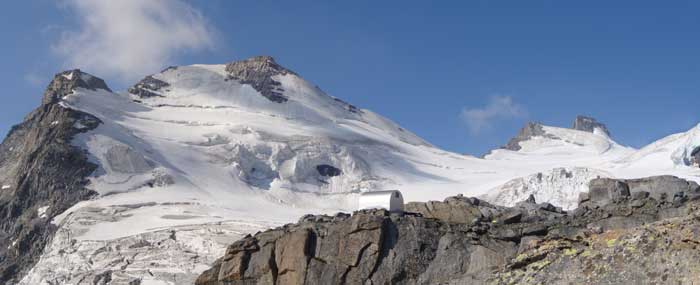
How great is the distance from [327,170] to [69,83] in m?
68.2

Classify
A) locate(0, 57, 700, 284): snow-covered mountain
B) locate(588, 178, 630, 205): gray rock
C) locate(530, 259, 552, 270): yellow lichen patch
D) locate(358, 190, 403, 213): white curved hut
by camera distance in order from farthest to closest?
locate(0, 57, 700, 284): snow-covered mountain → locate(588, 178, 630, 205): gray rock → locate(358, 190, 403, 213): white curved hut → locate(530, 259, 552, 270): yellow lichen patch

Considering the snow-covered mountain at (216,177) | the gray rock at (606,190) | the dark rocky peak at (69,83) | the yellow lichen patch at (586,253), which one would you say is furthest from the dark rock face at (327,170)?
the yellow lichen patch at (586,253)

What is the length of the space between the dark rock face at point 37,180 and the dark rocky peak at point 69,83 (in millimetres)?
20328

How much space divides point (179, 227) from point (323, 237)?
68.8 meters

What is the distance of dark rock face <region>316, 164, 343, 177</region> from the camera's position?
157 m

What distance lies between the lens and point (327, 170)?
518ft

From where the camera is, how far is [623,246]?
19875 mm

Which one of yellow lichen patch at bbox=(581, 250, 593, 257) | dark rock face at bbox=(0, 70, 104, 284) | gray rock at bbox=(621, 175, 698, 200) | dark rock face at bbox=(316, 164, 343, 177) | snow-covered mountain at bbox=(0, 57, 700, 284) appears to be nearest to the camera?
yellow lichen patch at bbox=(581, 250, 593, 257)

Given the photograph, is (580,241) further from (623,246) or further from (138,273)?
(138,273)

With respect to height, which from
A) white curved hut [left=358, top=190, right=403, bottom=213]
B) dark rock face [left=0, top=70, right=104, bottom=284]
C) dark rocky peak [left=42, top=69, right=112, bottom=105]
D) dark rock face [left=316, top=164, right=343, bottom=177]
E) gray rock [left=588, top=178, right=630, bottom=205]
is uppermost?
dark rocky peak [left=42, top=69, right=112, bottom=105]

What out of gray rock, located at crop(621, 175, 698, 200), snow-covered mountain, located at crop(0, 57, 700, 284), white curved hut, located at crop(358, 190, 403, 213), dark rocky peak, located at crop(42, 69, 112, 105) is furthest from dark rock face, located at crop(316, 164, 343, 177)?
white curved hut, located at crop(358, 190, 403, 213)

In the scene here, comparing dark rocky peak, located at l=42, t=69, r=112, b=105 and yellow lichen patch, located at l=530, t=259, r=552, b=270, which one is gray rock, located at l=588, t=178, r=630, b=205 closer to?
yellow lichen patch, located at l=530, t=259, r=552, b=270

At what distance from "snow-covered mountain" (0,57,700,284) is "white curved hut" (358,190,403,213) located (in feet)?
149

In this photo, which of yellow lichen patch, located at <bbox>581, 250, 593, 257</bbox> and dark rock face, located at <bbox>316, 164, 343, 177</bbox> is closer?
yellow lichen patch, located at <bbox>581, 250, 593, 257</bbox>
